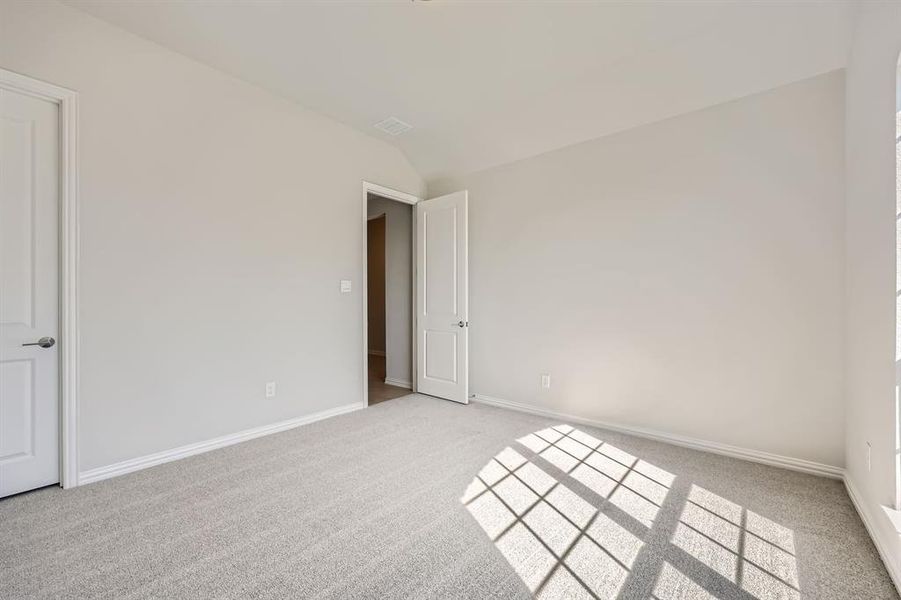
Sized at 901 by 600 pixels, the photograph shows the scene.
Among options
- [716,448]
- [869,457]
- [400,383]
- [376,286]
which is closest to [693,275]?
[716,448]

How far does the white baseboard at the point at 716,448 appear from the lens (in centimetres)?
240

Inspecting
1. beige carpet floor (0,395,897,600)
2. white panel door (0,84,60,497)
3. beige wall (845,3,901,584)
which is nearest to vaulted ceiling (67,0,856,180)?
beige wall (845,3,901,584)

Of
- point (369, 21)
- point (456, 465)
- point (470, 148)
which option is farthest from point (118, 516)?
point (470, 148)

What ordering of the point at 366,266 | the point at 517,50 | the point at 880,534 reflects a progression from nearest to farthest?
1. the point at 880,534
2. the point at 517,50
3. the point at 366,266

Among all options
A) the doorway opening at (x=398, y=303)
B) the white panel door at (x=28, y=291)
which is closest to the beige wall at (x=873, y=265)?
the doorway opening at (x=398, y=303)

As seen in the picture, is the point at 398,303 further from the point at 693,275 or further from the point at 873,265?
the point at 873,265

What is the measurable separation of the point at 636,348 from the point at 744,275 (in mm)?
892

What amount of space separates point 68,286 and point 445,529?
2.55 meters

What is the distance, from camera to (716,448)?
273 centimetres

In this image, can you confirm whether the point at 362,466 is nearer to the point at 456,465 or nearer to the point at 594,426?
the point at 456,465

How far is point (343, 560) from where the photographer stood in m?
1.63

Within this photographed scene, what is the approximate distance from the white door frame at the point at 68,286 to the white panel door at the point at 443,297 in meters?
2.88

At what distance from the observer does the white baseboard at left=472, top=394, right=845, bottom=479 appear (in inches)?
94.4

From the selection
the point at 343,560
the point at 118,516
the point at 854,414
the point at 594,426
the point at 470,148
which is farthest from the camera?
the point at 470,148
